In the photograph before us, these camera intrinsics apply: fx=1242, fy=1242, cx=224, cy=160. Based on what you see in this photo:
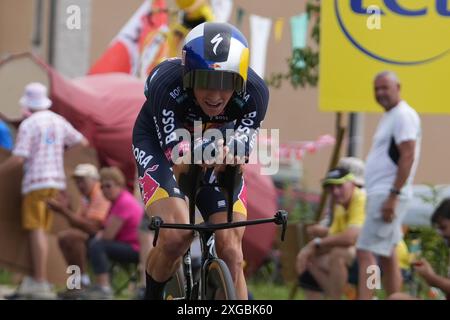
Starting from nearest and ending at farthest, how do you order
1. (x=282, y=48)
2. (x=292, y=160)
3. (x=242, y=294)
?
(x=242, y=294)
(x=292, y=160)
(x=282, y=48)

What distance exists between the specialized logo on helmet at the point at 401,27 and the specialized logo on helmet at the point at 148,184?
2926mm

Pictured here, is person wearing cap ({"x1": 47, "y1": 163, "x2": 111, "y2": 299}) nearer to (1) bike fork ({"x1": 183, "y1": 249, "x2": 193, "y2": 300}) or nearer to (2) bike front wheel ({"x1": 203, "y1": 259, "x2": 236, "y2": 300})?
(1) bike fork ({"x1": 183, "y1": 249, "x2": 193, "y2": 300})

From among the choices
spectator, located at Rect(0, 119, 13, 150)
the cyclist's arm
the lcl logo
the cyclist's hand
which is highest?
the lcl logo

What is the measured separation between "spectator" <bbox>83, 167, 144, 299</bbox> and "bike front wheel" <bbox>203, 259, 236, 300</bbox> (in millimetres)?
4925

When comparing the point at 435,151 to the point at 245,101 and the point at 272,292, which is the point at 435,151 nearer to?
the point at 272,292

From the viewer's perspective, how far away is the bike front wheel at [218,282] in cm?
592

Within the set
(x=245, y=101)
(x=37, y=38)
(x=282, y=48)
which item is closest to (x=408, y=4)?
(x=245, y=101)

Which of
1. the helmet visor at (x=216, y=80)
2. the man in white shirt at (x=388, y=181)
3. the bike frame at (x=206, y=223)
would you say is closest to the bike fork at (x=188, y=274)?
the bike frame at (x=206, y=223)

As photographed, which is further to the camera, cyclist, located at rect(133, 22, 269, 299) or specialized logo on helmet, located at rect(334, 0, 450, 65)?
specialized logo on helmet, located at rect(334, 0, 450, 65)

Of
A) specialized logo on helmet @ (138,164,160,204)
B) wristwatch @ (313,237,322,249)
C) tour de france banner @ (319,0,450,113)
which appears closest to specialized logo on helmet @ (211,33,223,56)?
specialized logo on helmet @ (138,164,160,204)

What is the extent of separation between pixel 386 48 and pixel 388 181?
3.17 feet

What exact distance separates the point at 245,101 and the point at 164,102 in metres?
0.42

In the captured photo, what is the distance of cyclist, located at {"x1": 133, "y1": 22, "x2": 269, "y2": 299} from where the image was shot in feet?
20.1

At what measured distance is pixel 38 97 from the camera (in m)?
11.1
